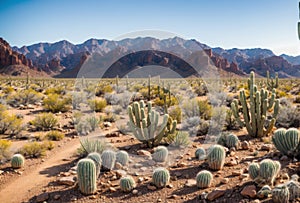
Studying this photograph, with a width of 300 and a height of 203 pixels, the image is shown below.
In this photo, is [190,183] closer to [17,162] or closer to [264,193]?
[264,193]

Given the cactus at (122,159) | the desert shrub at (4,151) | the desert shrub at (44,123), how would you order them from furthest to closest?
the desert shrub at (44,123)
the desert shrub at (4,151)
the cactus at (122,159)

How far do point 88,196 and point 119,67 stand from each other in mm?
62903

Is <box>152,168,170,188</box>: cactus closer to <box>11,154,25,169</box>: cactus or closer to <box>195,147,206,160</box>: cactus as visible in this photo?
<box>195,147,206,160</box>: cactus

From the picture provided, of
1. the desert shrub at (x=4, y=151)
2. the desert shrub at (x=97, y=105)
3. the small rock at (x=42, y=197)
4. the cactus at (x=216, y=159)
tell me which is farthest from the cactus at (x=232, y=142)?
the desert shrub at (x=97, y=105)

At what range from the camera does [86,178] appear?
5531 millimetres

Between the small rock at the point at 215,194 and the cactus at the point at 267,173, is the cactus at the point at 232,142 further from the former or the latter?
the small rock at the point at 215,194

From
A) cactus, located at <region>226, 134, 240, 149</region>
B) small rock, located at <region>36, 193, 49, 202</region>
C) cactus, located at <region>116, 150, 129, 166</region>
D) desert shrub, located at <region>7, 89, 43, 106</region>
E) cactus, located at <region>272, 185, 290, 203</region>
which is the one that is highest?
desert shrub, located at <region>7, 89, 43, 106</region>

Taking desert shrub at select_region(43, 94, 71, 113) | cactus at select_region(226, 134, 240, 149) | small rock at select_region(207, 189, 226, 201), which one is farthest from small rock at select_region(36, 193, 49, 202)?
desert shrub at select_region(43, 94, 71, 113)

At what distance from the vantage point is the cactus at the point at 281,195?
4406mm

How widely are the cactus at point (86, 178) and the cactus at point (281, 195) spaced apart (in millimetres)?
3177

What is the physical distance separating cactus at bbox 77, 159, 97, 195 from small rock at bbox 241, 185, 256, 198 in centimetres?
273

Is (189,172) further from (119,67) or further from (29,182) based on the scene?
(119,67)

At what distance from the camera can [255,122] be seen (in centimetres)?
871

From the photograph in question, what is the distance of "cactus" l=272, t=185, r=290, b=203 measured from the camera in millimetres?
4406
